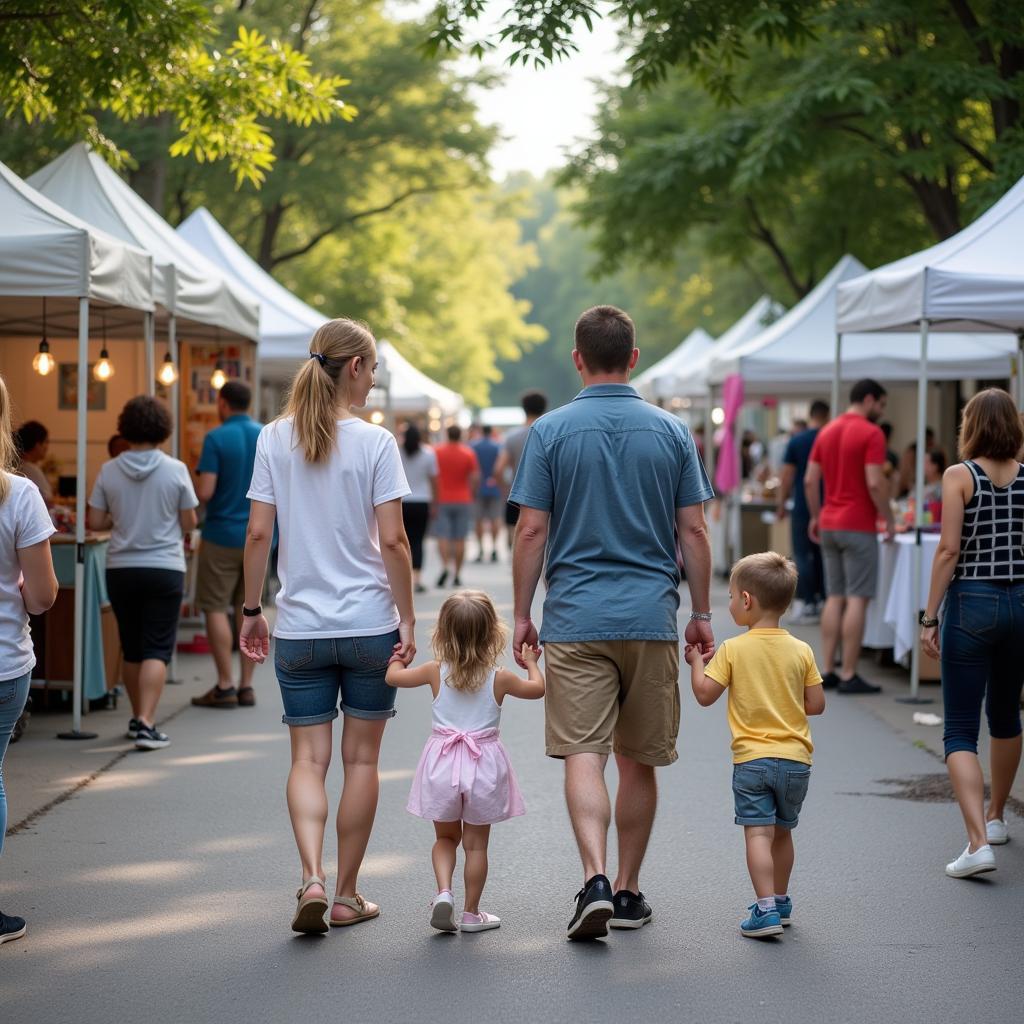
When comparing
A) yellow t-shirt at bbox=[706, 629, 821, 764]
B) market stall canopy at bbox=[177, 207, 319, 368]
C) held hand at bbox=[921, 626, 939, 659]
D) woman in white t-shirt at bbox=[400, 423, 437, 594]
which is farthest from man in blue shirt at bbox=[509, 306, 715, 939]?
woman in white t-shirt at bbox=[400, 423, 437, 594]

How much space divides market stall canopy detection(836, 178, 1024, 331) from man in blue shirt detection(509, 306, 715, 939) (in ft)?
17.2

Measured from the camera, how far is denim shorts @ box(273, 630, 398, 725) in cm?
508

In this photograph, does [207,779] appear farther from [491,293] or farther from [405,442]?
[491,293]

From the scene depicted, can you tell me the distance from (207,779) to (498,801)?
3168 millimetres

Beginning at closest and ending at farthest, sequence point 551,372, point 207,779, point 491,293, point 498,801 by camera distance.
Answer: point 498,801 < point 207,779 < point 491,293 < point 551,372

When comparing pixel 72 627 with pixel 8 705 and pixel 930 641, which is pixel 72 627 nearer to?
pixel 8 705

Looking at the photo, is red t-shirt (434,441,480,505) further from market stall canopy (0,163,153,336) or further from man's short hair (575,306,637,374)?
man's short hair (575,306,637,374)

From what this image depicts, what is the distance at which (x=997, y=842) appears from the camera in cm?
654

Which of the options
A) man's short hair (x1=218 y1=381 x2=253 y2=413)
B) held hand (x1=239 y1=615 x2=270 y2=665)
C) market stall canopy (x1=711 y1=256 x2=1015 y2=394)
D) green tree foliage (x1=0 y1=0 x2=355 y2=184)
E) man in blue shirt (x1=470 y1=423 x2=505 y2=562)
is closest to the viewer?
held hand (x1=239 y1=615 x2=270 y2=665)

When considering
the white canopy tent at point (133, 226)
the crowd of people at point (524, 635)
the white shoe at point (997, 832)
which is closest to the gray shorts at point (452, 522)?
the white canopy tent at point (133, 226)

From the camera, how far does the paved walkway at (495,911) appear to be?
455 centimetres

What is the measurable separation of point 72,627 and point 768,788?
224 inches

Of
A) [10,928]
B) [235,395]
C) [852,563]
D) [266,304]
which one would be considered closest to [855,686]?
[852,563]

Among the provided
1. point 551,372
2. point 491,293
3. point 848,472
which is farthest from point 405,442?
point 551,372
